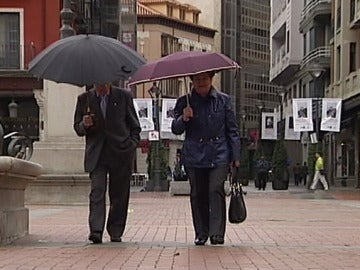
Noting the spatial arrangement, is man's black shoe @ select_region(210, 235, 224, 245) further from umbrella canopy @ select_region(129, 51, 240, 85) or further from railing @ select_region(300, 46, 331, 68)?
railing @ select_region(300, 46, 331, 68)

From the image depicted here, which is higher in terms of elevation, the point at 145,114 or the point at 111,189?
the point at 145,114

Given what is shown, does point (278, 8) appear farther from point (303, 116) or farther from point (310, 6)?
point (303, 116)

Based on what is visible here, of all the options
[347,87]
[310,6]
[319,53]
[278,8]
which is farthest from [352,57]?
[278,8]

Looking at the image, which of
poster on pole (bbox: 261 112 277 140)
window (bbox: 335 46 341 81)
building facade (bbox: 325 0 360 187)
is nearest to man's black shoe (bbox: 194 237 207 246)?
building facade (bbox: 325 0 360 187)

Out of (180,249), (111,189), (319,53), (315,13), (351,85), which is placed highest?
(315,13)

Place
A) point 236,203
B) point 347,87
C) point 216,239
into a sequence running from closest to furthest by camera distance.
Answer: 1. point 216,239
2. point 236,203
3. point 347,87

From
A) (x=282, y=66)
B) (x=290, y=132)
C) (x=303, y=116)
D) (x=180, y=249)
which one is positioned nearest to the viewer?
(x=180, y=249)

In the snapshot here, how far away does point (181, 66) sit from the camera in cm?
973

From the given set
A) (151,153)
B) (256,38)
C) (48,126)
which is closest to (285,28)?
(151,153)

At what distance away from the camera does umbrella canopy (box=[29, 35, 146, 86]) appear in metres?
9.84

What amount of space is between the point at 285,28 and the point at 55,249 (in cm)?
6324

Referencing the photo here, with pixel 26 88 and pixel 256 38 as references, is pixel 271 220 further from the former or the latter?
pixel 256 38

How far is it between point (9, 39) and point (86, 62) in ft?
101

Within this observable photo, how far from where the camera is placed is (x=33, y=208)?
18062 mm
